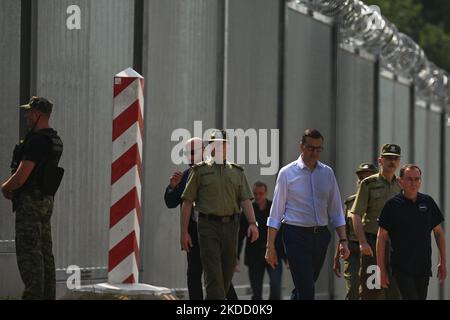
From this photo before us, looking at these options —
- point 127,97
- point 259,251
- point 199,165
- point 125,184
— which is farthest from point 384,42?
point 125,184

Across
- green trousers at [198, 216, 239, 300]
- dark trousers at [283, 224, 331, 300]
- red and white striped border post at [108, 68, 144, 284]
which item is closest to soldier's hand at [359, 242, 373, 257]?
dark trousers at [283, 224, 331, 300]

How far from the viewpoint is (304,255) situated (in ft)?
46.2

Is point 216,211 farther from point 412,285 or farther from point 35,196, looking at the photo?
point 35,196

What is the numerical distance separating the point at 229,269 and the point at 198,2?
6.02 m

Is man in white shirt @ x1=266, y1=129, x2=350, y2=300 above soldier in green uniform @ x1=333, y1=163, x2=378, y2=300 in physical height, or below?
above

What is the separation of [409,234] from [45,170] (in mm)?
3361

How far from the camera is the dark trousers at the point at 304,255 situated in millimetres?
14078

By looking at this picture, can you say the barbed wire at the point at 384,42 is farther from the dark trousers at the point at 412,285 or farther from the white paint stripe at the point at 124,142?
the white paint stripe at the point at 124,142

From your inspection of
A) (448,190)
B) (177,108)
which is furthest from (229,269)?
(448,190)

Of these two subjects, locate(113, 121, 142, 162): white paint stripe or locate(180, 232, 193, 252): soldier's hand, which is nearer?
locate(113, 121, 142, 162): white paint stripe

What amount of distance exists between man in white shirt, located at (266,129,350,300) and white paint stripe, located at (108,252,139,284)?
1.70 m

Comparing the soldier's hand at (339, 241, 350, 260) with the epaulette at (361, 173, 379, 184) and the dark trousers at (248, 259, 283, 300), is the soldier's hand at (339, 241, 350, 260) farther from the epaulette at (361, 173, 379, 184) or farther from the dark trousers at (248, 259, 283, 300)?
the dark trousers at (248, 259, 283, 300)

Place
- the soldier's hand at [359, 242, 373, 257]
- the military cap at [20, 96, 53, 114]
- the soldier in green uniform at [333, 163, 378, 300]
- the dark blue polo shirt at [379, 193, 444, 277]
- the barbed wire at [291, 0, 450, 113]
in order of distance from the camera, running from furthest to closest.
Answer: the barbed wire at [291, 0, 450, 113] < the soldier in green uniform at [333, 163, 378, 300] < the soldier's hand at [359, 242, 373, 257] < the dark blue polo shirt at [379, 193, 444, 277] < the military cap at [20, 96, 53, 114]

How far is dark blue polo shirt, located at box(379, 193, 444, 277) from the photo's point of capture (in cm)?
1383
